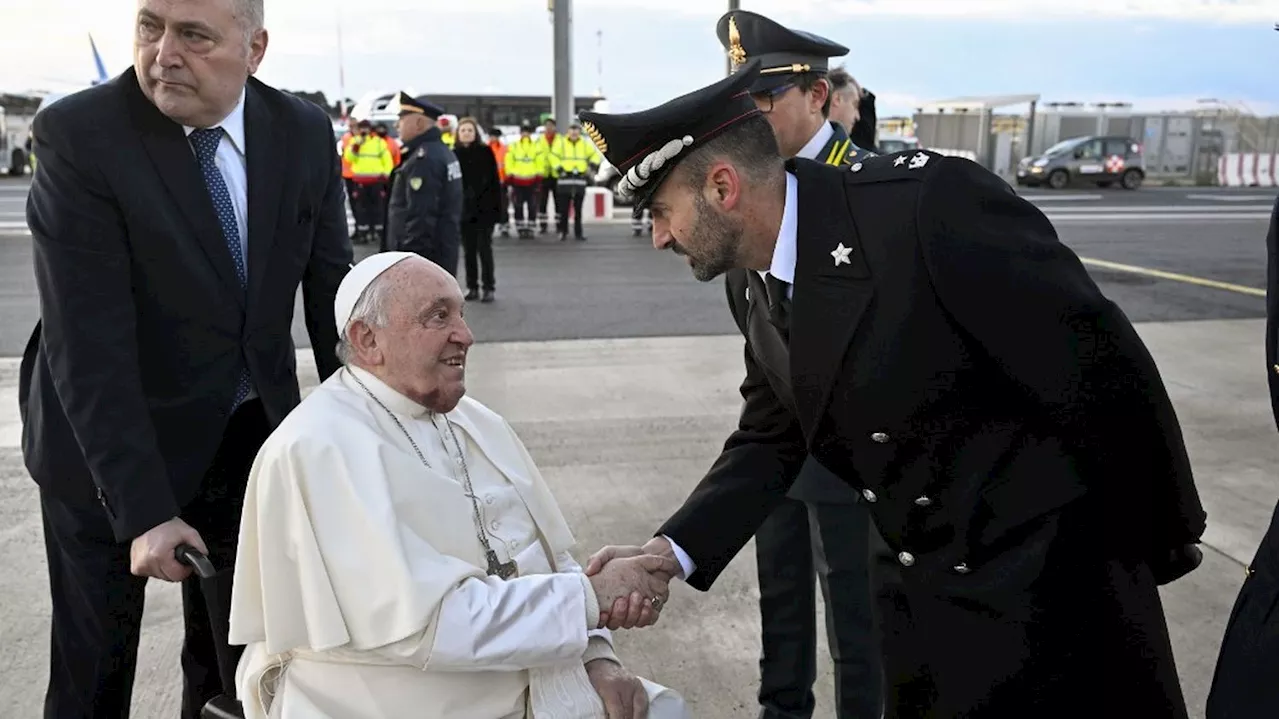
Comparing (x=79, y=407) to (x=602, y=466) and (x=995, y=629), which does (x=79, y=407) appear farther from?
(x=602, y=466)

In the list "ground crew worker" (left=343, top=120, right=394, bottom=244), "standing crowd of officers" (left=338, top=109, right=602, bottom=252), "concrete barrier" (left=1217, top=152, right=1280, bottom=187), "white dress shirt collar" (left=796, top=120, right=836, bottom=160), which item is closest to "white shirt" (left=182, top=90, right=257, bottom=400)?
"white dress shirt collar" (left=796, top=120, right=836, bottom=160)

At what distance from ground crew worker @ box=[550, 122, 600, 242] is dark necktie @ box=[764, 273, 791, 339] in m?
14.2

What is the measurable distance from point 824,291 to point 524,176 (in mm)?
15824

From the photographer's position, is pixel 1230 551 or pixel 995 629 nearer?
pixel 995 629

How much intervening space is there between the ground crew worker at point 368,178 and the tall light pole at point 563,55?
9.36ft

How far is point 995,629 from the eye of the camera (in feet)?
6.32

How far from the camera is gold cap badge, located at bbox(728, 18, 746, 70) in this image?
3146mm

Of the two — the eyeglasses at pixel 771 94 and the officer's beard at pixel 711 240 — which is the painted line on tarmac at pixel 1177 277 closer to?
the eyeglasses at pixel 771 94

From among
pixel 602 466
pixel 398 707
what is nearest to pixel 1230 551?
pixel 602 466

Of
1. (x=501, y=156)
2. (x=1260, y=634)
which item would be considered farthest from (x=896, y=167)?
(x=501, y=156)

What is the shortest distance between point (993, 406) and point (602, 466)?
3.58 metres

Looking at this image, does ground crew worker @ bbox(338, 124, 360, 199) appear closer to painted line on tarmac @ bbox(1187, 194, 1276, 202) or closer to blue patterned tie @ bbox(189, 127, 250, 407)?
blue patterned tie @ bbox(189, 127, 250, 407)

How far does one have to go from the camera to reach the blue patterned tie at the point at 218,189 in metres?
2.37

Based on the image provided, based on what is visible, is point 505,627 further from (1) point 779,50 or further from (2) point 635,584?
(1) point 779,50
